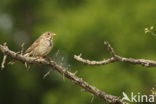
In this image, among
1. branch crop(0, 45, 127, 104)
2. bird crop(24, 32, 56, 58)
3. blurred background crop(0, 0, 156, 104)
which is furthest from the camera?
blurred background crop(0, 0, 156, 104)

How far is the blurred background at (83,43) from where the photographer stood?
1958 centimetres

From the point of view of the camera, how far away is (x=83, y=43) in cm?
2033

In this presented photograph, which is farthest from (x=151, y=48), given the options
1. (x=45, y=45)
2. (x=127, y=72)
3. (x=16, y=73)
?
Answer: (x=45, y=45)

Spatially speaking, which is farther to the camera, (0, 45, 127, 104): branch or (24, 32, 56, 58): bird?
(24, 32, 56, 58): bird

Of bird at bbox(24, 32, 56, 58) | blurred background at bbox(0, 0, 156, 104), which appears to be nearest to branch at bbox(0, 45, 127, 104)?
bird at bbox(24, 32, 56, 58)

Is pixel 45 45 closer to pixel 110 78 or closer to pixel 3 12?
pixel 110 78

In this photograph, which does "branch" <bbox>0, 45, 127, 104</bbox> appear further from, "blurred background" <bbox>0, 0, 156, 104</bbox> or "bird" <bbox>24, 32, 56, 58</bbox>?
"blurred background" <bbox>0, 0, 156, 104</bbox>

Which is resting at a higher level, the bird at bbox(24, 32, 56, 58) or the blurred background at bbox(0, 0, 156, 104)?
the blurred background at bbox(0, 0, 156, 104)

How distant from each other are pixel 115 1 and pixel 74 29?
78.0 inches

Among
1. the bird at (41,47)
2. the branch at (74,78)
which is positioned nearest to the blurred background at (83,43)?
the bird at (41,47)

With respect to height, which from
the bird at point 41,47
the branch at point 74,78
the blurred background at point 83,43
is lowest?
the branch at point 74,78

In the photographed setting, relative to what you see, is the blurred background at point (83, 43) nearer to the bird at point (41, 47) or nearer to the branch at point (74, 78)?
the bird at point (41, 47)

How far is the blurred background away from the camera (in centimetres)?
1958

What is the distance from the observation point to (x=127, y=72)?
1984 centimetres
